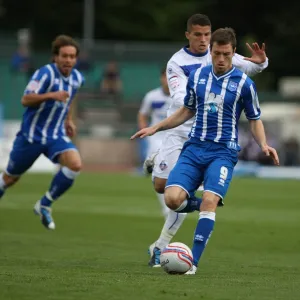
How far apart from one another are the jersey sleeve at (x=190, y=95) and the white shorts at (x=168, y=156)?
41.6 inches

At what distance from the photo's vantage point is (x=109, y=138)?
38750 mm

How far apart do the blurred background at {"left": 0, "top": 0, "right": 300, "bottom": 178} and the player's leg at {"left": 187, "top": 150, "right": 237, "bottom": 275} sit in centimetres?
2066

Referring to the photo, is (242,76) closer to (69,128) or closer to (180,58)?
(180,58)

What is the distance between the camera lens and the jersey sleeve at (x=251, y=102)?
396 inches

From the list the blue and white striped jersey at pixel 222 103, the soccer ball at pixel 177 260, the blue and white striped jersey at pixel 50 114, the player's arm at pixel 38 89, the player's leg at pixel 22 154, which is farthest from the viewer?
the player's leg at pixel 22 154

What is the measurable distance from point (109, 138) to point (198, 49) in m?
27.7

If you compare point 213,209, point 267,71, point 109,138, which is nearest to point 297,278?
point 213,209

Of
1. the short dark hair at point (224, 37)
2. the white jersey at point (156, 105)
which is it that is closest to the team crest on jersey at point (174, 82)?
the short dark hair at point (224, 37)

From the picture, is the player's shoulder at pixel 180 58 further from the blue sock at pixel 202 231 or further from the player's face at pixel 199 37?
the blue sock at pixel 202 231

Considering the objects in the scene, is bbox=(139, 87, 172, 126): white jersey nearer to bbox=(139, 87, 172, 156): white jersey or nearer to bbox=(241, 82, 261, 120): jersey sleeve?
bbox=(139, 87, 172, 156): white jersey

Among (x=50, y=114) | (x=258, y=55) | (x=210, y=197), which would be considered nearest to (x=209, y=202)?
(x=210, y=197)

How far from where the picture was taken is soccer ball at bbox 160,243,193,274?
9.47 m

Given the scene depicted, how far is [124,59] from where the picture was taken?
43.5 meters

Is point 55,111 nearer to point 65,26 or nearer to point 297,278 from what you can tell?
point 297,278
